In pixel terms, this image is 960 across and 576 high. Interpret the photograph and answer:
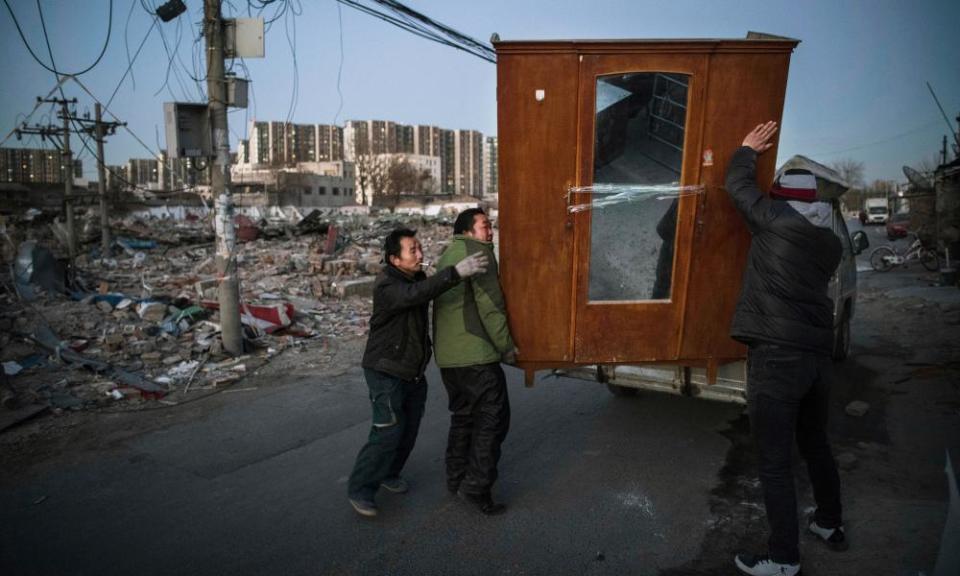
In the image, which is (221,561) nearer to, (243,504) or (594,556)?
(243,504)

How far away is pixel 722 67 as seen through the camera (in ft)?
11.3

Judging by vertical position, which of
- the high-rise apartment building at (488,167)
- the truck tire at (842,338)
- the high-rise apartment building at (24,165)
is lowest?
the truck tire at (842,338)

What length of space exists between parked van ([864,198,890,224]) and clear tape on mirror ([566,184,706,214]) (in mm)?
54910

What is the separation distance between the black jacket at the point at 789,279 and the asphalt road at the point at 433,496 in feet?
3.91

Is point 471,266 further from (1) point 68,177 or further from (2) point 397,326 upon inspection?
(1) point 68,177

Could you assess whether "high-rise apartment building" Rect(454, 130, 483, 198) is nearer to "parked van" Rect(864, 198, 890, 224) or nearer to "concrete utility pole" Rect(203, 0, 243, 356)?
"parked van" Rect(864, 198, 890, 224)

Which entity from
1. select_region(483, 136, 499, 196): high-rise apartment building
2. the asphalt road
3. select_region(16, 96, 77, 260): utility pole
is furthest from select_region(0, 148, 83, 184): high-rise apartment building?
select_region(483, 136, 499, 196): high-rise apartment building

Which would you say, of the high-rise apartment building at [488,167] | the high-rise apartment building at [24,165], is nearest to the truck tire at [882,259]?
the high-rise apartment building at [24,165]

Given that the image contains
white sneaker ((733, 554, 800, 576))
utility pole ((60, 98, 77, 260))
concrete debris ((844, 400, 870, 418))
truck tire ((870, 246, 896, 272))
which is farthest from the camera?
utility pole ((60, 98, 77, 260))

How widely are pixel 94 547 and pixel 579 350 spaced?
2993 millimetres

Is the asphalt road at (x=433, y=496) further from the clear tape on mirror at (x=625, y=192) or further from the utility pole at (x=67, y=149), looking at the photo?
the utility pole at (x=67, y=149)

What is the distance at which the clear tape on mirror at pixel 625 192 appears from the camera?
3564 millimetres

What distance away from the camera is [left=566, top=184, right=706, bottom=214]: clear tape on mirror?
11.7 feet

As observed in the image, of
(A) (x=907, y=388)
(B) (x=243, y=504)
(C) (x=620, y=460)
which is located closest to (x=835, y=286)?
(A) (x=907, y=388)
